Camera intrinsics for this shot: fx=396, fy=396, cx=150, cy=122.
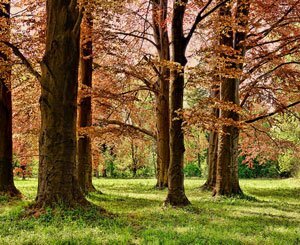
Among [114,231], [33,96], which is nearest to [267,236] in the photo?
[114,231]

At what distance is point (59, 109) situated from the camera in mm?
8781

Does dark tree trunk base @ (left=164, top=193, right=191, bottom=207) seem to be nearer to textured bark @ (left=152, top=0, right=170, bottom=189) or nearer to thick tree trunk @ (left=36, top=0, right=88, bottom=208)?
thick tree trunk @ (left=36, top=0, right=88, bottom=208)

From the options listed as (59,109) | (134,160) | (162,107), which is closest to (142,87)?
(162,107)

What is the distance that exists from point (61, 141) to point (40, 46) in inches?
215

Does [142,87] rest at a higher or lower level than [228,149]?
higher

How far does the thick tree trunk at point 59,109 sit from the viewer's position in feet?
28.0

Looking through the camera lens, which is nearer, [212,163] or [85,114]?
[85,114]

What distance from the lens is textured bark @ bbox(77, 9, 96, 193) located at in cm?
1466

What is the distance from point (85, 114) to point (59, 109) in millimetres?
6589

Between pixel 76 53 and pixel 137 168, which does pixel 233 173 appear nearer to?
pixel 76 53

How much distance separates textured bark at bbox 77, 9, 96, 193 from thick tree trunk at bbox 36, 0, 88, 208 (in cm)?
539

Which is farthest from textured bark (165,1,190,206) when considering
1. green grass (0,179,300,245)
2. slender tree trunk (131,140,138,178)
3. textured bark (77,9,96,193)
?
slender tree trunk (131,140,138,178)

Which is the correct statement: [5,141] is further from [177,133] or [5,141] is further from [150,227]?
[150,227]

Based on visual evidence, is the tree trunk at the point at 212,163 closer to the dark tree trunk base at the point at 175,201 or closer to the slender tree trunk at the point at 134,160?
the dark tree trunk base at the point at 175,201
